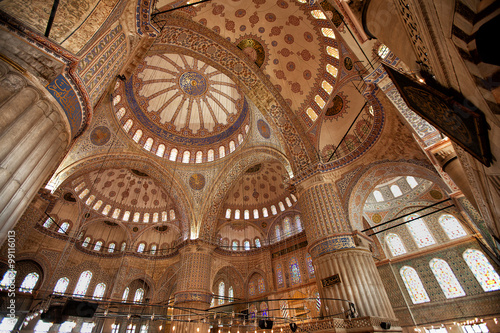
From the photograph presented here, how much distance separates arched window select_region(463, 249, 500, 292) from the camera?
34.8 feet

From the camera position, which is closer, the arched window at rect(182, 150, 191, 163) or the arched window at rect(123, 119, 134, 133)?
the arched window at rect(123, 119, 134, 133)

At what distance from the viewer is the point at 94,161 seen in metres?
12.8

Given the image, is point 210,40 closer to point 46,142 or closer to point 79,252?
point 46,142

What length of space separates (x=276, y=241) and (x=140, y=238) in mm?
10767

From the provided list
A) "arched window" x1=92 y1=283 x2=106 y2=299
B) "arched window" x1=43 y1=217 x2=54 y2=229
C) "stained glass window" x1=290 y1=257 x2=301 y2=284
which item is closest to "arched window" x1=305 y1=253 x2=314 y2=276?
"stained glass window" x1=290 y1=257 x2=301 y2=284

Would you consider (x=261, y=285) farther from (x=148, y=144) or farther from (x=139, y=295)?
(x=148, y=144)

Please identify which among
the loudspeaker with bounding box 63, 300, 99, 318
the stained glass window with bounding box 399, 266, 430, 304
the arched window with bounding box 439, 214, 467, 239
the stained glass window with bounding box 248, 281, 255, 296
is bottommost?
the loudspeaker with bounding box 63, 300, 99, 318

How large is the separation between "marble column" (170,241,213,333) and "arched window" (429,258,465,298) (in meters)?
11.9

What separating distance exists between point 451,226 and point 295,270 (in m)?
9.08

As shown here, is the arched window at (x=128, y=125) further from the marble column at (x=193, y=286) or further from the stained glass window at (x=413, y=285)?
the stained glass window at (x=413, y=285)

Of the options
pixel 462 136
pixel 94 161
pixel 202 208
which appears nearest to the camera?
pixel 462 136

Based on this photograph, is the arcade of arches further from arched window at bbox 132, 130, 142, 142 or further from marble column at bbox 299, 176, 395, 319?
arched window at bbox 132, 130, 142, 142

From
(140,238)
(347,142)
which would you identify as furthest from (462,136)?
(140,238)

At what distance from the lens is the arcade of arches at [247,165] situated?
14.2 ft
